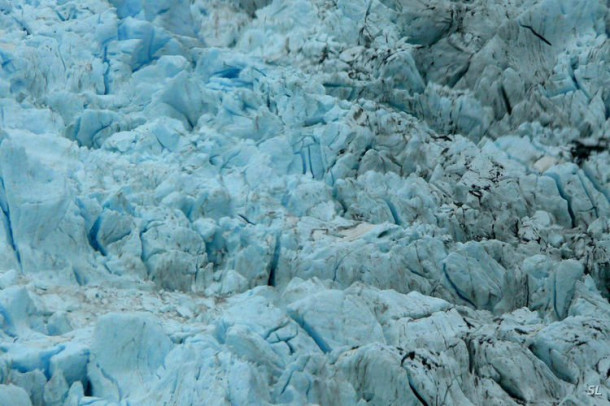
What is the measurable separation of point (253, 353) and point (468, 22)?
5.63 m

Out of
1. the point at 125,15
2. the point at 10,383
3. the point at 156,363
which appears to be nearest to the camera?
the point at 10,383

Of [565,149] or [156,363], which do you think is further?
[565,149]

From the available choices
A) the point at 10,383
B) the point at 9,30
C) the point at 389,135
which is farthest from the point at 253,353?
the point at 9,30

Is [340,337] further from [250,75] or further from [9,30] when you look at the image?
[9,30]

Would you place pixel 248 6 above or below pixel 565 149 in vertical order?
above

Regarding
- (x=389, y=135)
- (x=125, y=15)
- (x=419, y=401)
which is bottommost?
(x=419, y=401)

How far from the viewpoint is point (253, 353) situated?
22.9 feet

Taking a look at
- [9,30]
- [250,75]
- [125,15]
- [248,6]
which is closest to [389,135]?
[250,75]

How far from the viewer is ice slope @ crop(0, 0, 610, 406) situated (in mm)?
6973

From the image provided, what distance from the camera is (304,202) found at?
9008mm

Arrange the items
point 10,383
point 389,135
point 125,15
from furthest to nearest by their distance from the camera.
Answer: point 125,15 < point 389,135 < point 10,383

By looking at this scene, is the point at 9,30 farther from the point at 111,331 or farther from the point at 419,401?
the point at 419,401

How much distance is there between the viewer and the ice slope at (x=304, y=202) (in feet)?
22.9

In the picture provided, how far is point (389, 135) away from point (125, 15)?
136 inches
